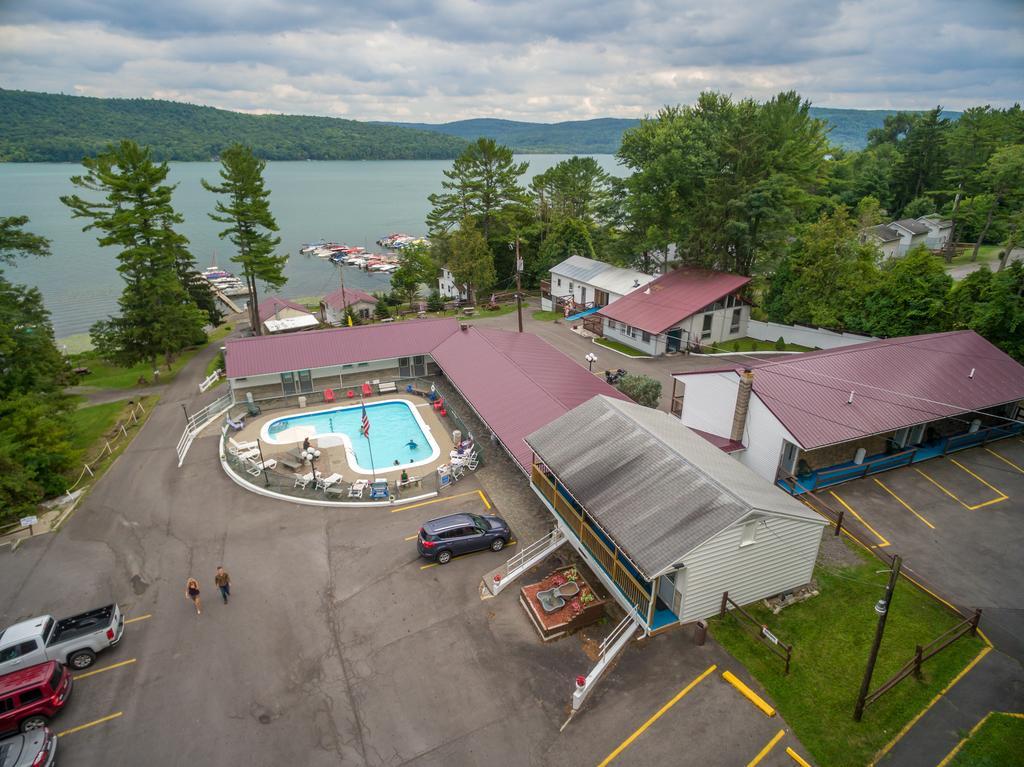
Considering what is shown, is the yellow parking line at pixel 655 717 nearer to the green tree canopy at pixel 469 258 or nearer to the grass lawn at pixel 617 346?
the grass lawn at pixel 617 346

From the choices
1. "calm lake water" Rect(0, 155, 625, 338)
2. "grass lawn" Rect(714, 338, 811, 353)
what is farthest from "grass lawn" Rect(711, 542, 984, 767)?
"calm lake water" Rect(0, 155, 625, 338)

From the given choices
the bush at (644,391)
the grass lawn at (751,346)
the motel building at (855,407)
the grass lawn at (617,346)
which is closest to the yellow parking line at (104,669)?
the motel building at (855,407)

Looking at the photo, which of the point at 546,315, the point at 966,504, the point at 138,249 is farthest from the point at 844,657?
the point at 138,249

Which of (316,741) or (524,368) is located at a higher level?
(524,368)

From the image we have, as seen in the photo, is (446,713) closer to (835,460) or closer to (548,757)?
(548,757)

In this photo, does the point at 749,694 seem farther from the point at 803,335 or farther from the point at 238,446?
the point at 803,335

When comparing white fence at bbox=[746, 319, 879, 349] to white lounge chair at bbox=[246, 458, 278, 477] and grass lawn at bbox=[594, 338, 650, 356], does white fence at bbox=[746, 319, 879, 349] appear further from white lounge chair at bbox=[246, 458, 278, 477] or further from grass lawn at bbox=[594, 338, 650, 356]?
white lounge chair at bbox=[246, 458, 278, 477]

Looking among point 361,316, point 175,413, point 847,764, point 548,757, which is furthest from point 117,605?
point 361,316
